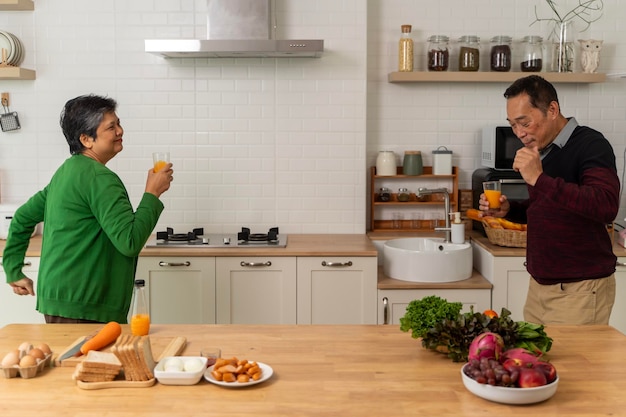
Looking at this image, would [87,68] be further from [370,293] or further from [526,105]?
[526,105]

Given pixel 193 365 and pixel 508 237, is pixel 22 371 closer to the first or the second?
pixel 193 365

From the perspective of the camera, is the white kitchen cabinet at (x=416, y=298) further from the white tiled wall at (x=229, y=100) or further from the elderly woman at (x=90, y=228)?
the elderly woman at (x=90, y=228)

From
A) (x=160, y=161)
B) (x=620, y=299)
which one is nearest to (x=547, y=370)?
(x=160, y=161)

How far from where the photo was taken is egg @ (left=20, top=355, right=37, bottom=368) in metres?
2.39

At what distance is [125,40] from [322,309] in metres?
2.21

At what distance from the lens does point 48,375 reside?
2.44 meters

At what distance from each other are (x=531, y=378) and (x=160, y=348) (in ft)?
4.12

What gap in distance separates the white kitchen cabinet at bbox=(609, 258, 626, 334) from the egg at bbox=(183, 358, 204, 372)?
306cm

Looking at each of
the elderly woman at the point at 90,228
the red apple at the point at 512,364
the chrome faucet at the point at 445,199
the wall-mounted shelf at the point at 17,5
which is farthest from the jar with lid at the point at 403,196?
the red apple at the point at 512,364

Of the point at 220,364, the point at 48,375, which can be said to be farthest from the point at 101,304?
the point at 220,364

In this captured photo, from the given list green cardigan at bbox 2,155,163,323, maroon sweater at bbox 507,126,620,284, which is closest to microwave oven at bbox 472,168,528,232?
maroon sweater at bbox 507,126,620,284

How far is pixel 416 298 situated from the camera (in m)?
4.55

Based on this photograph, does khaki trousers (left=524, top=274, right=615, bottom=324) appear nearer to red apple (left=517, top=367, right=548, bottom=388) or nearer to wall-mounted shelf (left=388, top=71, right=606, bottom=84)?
red apple (left=517, top=367, right=548, bottom=388)

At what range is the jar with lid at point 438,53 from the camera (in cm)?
516
